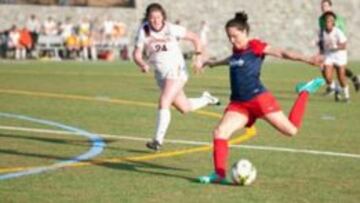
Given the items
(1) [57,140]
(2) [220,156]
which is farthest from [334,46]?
(2) [220,156]

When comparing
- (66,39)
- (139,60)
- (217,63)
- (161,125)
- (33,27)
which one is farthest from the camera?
(33,27)

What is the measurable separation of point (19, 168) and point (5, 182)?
3.60 feet

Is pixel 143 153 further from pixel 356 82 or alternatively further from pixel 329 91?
Answer: pixel 356 82

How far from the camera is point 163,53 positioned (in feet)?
45.3

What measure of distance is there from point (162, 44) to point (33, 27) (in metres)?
33.5

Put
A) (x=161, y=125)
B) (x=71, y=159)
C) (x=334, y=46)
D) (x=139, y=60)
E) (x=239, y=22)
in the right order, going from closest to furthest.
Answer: (x=239, y=22), (x=71, y=159), (x=161, y=125), (x=139, y=60), (x=334, y=46)

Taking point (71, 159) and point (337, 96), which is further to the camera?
point (337, 96)

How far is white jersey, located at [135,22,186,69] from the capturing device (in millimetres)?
13625

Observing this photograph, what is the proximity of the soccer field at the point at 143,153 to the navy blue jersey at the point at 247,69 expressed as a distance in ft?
3.16

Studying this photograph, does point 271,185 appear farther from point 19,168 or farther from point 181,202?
point 19,168

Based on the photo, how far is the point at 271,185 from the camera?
416 inches

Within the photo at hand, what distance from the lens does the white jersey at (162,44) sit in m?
13.6

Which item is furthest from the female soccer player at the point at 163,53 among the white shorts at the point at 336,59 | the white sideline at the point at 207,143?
the white shorts at the point at 336,59

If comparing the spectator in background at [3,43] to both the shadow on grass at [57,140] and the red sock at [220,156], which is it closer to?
the shadow on grass at [57,140]
